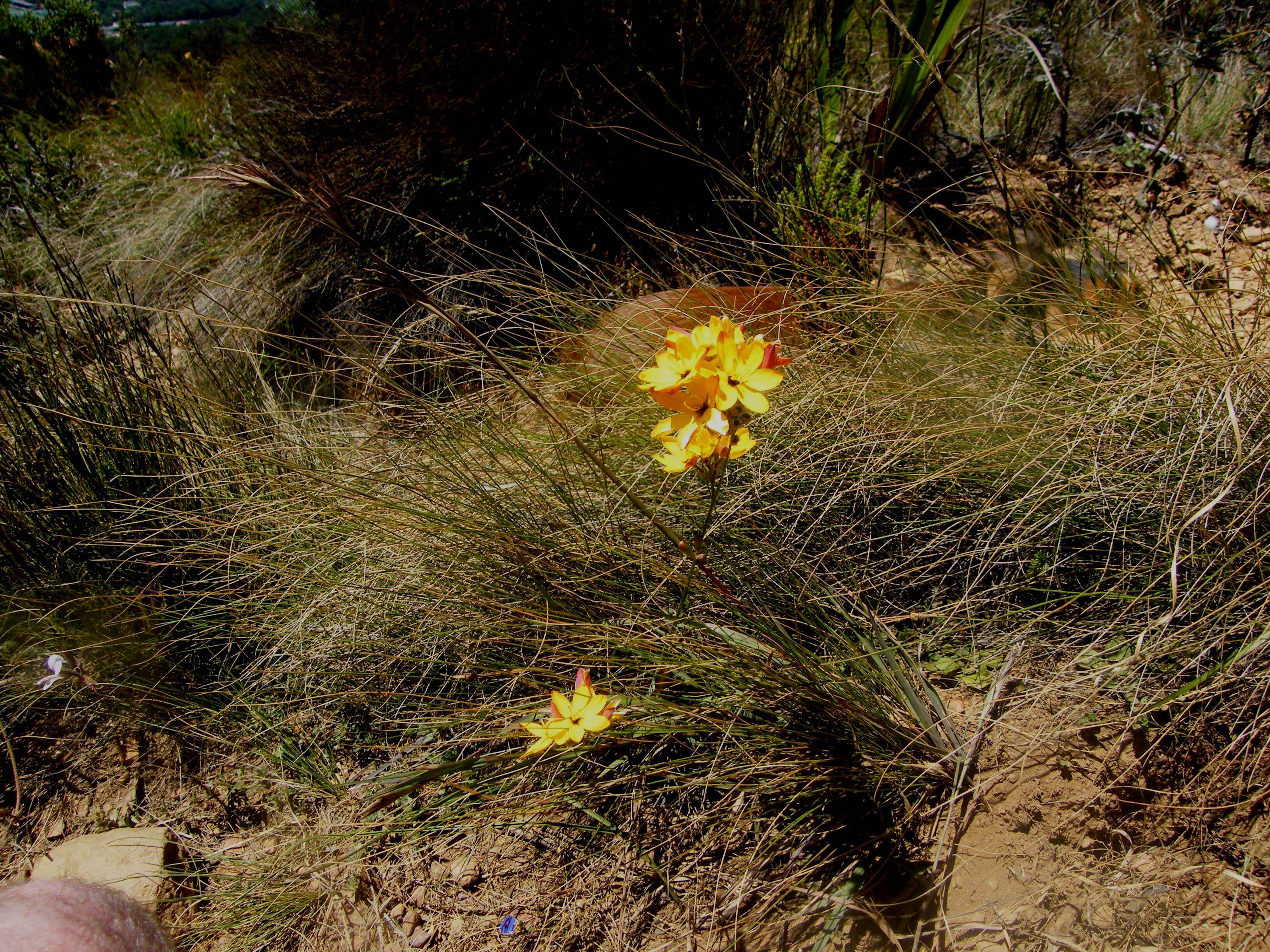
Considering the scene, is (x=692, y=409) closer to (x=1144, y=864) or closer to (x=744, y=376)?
(x=744, y=376)

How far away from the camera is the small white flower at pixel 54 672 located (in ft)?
5.64

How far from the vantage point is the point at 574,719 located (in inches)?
48.8

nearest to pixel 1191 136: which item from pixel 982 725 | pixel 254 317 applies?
pixel 982 725

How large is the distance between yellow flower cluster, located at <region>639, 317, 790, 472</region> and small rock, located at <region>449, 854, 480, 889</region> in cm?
101

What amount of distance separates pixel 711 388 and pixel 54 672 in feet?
5.74

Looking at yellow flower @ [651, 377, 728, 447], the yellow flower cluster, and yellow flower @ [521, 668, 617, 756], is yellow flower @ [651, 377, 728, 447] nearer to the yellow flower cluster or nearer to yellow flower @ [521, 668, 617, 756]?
the yellow flower cluster

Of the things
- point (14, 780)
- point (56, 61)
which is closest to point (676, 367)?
point (14, 780)

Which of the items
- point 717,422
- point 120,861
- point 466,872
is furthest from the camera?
point 120,861

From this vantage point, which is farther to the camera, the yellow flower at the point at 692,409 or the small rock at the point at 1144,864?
the small rock at the point at 1144,864

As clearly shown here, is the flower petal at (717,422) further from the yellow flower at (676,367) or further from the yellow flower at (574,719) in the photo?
the yellow flower at (574,719)

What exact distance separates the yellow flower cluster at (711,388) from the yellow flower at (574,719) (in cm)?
40

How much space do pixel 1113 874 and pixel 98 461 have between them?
2.39 m

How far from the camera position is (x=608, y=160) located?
2.88 metres

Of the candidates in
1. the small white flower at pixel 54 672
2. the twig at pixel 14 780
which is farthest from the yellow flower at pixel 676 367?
the twig at pixel 14 780
